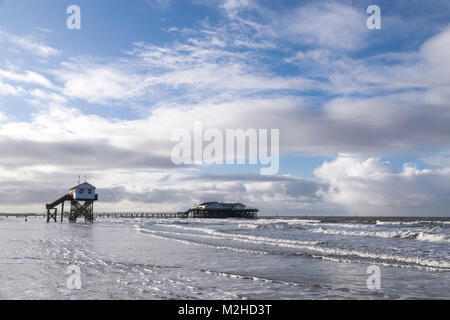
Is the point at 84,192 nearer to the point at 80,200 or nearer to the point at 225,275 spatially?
the point at 80,200

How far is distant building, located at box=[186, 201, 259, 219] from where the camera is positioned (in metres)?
123

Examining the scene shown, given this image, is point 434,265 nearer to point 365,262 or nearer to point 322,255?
point 365,262

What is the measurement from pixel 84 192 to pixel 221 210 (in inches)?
2490

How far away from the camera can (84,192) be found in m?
67.7

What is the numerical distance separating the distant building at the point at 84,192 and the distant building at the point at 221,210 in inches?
2296

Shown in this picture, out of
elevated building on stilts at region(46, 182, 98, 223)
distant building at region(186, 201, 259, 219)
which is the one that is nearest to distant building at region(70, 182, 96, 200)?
elevated building on stilts at region(46, 182, 98, 223)

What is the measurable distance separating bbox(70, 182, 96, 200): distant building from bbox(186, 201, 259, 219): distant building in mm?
58323

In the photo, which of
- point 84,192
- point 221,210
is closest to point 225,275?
point 84,192

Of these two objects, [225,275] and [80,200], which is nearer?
[225,275]

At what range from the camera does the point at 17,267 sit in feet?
44.0

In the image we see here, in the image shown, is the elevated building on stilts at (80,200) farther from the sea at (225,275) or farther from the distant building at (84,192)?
the sea at (225,275)

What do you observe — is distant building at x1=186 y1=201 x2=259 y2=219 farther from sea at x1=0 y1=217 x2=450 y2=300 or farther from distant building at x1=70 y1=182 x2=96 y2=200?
sea at x1=0 y1=217 x2=450 y2=300
